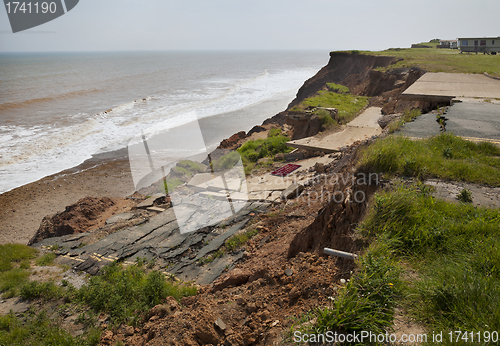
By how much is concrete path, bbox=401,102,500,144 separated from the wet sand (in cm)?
1467

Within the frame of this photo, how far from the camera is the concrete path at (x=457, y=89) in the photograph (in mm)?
9891

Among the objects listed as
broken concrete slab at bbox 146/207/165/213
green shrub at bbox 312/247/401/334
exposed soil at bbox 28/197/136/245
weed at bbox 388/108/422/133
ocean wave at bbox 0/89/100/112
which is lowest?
exposed soil at bbox 28/197/136/245

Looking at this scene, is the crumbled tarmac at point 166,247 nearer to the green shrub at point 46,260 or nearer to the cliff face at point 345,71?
the green shrub at point 46,260

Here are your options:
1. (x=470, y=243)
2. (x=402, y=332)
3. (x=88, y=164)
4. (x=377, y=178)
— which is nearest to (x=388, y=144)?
(x=377, y=178)

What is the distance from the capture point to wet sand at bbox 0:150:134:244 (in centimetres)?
1441

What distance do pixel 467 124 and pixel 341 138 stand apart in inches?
278

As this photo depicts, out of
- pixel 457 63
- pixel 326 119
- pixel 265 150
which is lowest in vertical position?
pixel 265 150

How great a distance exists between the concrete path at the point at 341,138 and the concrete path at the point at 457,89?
2874 mm

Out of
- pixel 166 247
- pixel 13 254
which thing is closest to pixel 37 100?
pixel 13 254

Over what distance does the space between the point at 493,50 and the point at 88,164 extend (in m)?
41.0

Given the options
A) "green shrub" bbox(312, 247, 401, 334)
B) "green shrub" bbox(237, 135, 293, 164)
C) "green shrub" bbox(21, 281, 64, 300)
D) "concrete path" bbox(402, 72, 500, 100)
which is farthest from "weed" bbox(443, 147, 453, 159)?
"green shrub" bbox(237, 135, 293, 164)

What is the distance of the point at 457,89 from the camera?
11031mm

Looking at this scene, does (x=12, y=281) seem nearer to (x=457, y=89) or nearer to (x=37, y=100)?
(x=457, y=89)

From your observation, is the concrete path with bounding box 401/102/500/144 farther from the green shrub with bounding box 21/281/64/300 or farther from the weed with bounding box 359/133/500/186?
the green shrub with bounding box 21/281/64/300
